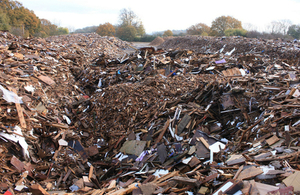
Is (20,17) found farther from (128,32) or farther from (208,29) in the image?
(208,29)

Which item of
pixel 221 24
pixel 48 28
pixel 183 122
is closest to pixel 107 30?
pixel 48 28

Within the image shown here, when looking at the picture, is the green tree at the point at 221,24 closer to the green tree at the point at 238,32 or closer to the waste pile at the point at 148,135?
the green tree at the point at 238,32

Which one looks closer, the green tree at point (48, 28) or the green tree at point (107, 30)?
the green tree at point (48, 28)

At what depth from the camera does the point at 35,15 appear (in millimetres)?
37375

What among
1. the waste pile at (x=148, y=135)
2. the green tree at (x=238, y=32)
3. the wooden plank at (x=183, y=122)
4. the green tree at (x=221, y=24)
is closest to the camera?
the waste pile at (x=148, y=135)

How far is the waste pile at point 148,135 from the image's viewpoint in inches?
136

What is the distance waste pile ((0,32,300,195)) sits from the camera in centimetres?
345

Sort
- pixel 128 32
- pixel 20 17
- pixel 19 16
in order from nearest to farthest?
pixel 19 16
pixel 20 17
pixel 128 32

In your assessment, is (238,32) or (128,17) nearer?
(238,32)

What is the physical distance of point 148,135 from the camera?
18.6ft

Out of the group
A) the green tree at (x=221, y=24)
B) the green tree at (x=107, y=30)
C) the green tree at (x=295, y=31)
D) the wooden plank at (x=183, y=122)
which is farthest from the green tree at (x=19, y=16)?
Result: the green tree at (x=295, y=31)

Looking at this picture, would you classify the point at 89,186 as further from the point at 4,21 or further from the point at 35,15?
the point at 35,15

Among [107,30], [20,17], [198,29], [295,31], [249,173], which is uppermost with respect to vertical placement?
[20,17]

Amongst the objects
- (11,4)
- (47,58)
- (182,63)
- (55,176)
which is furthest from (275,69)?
(11,4)
